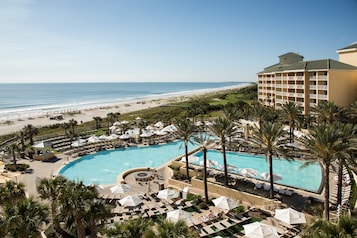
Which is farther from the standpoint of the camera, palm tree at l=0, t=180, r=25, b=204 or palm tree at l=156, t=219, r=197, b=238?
palm tree at l=0, t=180, r=25, b=204

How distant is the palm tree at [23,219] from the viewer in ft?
39.1

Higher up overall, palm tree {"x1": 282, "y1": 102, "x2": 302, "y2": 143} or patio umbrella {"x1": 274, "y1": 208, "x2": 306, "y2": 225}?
palm tree {"x1": 282, "y1": 102, "x2": 302, "y2": 143}

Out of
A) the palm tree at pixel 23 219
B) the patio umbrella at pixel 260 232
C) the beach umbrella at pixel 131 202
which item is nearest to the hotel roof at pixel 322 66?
the patio umbrella at pixel 260 232

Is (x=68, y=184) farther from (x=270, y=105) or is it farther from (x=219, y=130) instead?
(x=270, y=105)

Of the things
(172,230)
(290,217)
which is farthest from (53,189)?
(290,217)

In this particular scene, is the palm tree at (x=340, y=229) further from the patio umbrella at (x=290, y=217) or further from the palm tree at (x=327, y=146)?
the palm tree at (x=327, y=146)

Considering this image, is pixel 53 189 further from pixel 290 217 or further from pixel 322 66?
pixel 322 66

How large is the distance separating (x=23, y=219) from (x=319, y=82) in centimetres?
4500

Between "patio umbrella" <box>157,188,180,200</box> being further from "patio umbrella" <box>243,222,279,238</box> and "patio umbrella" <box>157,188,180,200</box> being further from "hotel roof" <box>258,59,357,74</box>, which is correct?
"hotel roof" <box>258,59,357,74</box>

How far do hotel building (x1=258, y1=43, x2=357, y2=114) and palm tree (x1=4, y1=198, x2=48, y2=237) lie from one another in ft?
141

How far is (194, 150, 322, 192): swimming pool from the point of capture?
26734 millimetres

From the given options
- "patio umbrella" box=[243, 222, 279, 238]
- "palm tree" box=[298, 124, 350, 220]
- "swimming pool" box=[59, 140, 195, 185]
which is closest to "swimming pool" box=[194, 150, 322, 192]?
"swimming pool" box=[59, 140, 195, 185]

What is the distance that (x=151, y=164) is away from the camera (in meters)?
34.6

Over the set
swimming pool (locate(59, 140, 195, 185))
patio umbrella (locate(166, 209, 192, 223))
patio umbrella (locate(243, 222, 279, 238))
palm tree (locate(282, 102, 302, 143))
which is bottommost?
swimming pool (locate(59, 140, 195, 185))
